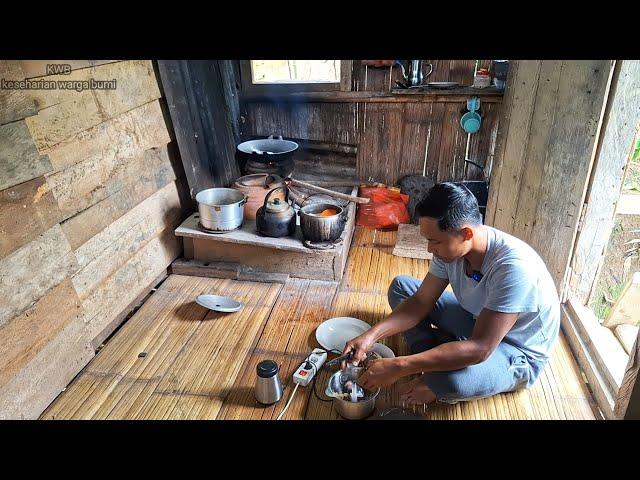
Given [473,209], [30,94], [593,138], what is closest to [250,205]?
[30,94]

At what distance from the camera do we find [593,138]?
2844 mm

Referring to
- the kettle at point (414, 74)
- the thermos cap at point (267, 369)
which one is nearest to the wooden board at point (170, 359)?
the thermos cap at point (267, 369)

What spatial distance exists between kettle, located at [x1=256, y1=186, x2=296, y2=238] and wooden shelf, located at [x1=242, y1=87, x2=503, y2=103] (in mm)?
1756

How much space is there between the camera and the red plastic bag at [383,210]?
4.94m

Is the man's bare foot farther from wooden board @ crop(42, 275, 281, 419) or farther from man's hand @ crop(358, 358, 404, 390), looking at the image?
wooden board @ crop(42, 275, 281, 419)

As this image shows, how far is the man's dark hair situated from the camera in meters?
2.12

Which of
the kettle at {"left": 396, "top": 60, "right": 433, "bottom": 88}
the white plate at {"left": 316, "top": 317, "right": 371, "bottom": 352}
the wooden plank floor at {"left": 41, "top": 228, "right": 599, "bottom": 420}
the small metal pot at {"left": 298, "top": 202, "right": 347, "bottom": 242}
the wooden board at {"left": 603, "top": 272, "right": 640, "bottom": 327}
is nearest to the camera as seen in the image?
the wooden plank floor at {"left": 41, "top": 228, "right": 599, "bottom": 420}

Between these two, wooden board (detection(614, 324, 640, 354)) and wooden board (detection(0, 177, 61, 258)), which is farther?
wooden board (detection(614, 324, 640, 354))

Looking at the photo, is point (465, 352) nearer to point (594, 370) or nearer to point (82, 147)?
point (594, 370)

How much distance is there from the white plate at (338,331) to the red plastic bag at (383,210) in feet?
6.28

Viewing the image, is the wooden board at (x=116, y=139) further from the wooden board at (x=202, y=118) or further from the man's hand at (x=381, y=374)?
the man's hand at (x=381, y=374)

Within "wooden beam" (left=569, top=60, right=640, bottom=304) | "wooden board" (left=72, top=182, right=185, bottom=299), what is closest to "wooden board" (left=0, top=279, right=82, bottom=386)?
"wooden board" (left=72, top=182, right=185, bottom=299)

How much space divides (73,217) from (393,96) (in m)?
3.49

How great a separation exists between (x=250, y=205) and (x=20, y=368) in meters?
2.26
